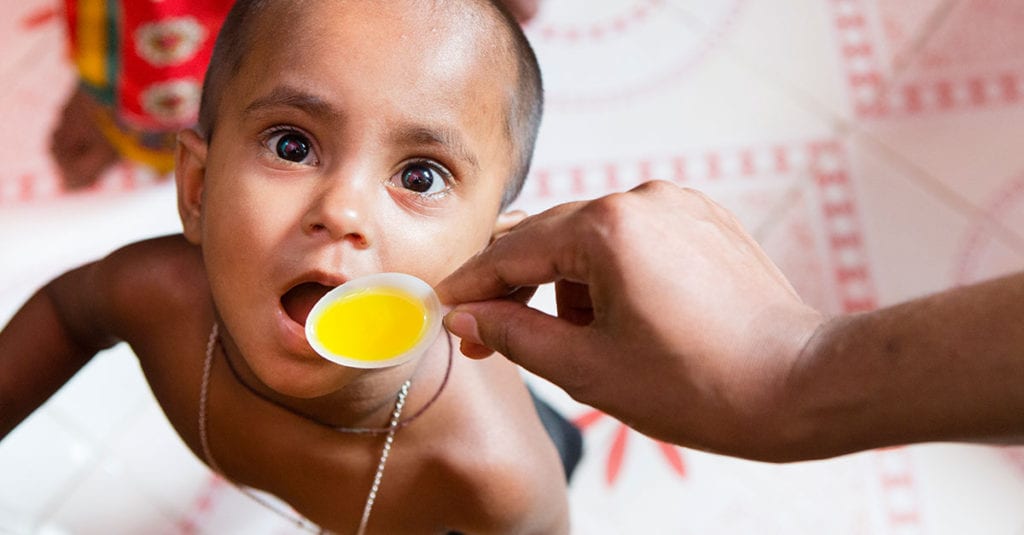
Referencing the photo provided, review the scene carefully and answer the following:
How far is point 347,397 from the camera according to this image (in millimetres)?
681

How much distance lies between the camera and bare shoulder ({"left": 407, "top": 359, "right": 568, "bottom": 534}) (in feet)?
2.34

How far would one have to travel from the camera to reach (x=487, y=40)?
615mm

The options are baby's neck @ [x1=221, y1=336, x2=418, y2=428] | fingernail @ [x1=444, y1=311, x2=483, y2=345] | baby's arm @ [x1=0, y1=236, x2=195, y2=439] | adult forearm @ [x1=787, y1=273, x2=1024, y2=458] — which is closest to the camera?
adult forearm @ [x1=787, y1=273, x2=1024, y2=458]

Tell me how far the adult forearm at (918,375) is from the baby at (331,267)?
0.25m

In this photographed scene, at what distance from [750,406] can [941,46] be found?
0.96 m

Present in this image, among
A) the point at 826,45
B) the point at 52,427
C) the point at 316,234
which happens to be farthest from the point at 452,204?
the point at 826,45

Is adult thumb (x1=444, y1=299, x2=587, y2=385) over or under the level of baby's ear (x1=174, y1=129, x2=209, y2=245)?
over

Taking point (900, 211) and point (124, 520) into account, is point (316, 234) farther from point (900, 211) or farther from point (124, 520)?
point (900, 211)

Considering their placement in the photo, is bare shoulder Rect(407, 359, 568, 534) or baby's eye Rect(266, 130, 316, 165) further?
bare shoulder Rect(407, 359, 568, 534)

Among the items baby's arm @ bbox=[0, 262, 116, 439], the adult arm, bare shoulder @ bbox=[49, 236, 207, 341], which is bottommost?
baby's arm @ bbox=[0, 262, 116, 439]

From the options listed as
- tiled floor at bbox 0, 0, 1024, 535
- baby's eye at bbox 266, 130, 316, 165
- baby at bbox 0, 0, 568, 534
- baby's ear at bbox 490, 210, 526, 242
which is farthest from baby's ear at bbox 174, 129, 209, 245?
tiled floor at bbox 0, 0, 1024, 535

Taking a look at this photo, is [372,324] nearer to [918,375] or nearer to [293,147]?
[293,147]

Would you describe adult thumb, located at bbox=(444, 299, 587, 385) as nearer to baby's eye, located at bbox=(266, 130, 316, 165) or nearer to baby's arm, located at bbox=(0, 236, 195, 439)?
baby's eye, located at bbox=(266, 130, 316, 165)

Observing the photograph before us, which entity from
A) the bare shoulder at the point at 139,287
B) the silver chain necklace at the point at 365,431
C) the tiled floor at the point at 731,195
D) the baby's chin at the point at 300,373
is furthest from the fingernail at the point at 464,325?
the tiled floor at the point at 731,195
